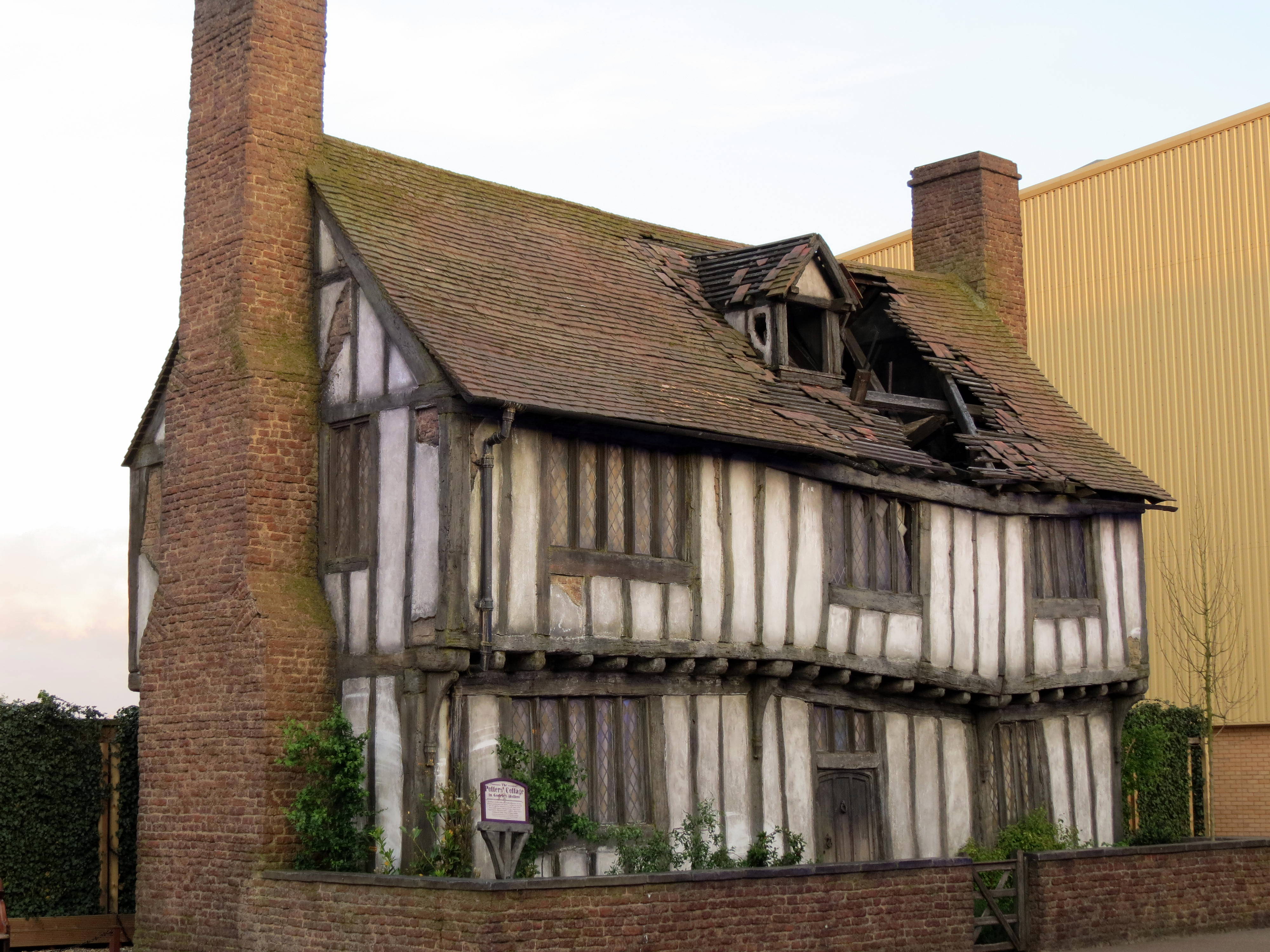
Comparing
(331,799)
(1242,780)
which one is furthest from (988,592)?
(1242,780)

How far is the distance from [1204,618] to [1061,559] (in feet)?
23.9

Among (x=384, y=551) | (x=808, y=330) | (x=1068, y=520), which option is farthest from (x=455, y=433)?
(x=1068, y=520)

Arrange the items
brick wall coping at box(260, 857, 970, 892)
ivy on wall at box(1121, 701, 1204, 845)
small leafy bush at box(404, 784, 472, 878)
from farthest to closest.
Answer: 1. ivy on wall at box(1121, 701, 1204, 845)
2. small leafy bush at box(404, 784, 472, 878)
3. brick wall coping at box(260, 857, 970, 892)

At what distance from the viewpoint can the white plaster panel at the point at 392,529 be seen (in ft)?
52.2

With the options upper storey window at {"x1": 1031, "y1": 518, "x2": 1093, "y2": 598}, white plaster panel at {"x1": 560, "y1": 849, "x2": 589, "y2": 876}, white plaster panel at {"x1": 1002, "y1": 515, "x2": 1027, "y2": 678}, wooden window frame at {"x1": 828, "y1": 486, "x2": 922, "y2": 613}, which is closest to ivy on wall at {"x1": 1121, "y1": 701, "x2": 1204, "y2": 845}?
upper storey window at {"x1": 1031, "y1": 518, "x2": 1093, "y2": 598}

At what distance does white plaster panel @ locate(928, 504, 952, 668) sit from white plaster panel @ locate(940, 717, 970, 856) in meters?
1.03

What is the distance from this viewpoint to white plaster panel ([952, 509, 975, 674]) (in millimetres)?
20000

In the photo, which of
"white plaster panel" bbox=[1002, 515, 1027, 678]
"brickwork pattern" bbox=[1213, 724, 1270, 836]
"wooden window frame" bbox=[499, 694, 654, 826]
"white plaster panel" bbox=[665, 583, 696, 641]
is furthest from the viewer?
"brickwork pattern" bbox=[1213, 724, 1270, 836]

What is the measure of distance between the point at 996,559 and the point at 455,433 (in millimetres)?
8143

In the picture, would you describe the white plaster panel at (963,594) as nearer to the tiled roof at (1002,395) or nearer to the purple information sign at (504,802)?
the tiled roof at (1002,395)

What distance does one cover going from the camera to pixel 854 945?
51.4 feet

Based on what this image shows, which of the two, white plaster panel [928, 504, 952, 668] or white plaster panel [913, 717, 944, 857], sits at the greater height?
white plaster panel [928, 504, 952, 668]

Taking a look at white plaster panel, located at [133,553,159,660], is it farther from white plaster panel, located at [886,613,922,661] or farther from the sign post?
white plaster panel, located at [886,613,922,661]

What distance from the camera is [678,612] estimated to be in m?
17.0
